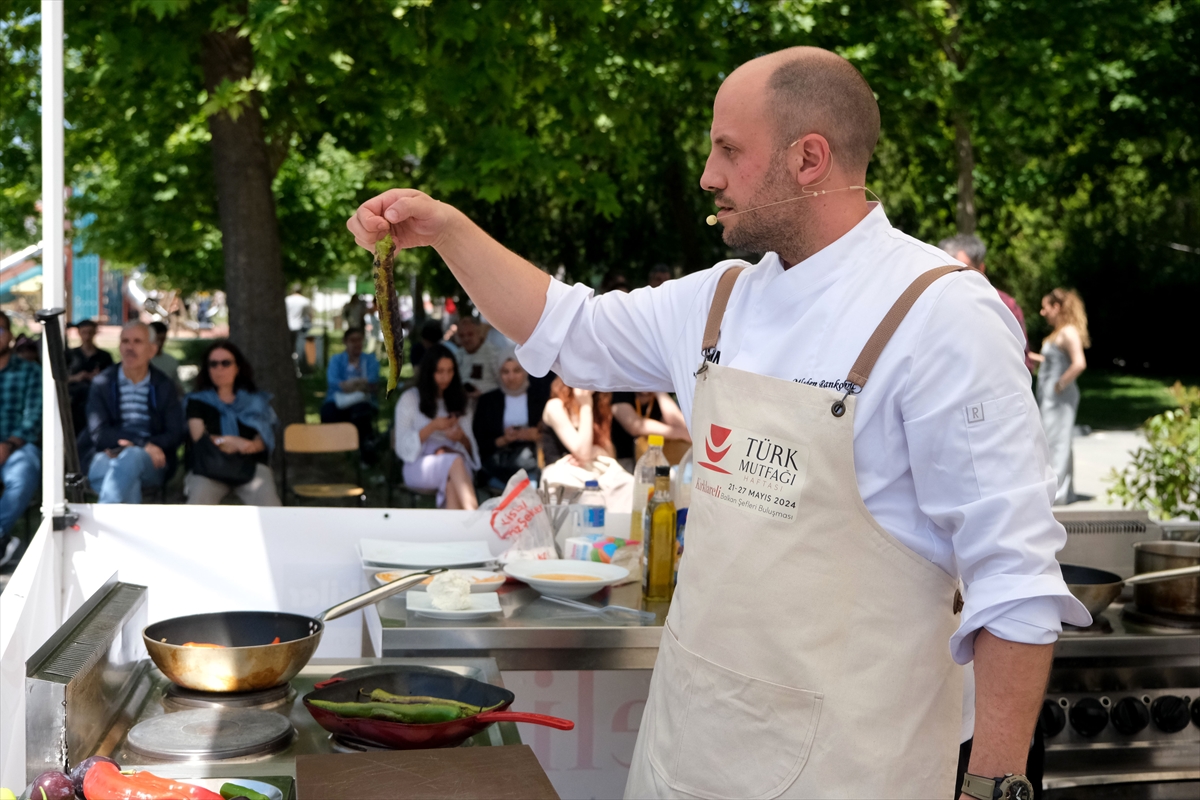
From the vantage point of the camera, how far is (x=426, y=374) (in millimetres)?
7723

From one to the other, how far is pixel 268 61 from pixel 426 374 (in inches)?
84.0

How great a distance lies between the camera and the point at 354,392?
406 inches

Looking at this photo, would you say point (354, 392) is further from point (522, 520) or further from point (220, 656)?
point (220, 656)

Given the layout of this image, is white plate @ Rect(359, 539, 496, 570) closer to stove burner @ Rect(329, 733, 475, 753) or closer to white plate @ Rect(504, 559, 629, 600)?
white plate @ Rect(504, 559, 629, 600)

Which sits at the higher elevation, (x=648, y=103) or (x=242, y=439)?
(x=648, y=103)

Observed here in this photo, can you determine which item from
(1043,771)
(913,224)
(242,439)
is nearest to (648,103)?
(242,439)

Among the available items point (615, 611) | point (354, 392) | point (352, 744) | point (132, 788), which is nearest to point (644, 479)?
point (615, 611)

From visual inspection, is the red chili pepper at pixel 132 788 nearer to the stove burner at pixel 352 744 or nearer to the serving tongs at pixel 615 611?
the stove burner at pixel 352 744

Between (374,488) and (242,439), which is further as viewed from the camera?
(374,488)

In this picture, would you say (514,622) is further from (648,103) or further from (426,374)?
(648,103)

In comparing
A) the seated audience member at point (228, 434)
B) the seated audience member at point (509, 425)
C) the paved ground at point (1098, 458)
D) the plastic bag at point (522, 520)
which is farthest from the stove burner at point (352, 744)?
the paved ground at point (1098, 458)

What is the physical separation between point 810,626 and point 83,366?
29.6 ft

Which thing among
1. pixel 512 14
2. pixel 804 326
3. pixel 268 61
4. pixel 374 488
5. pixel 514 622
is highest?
pixel 512 14

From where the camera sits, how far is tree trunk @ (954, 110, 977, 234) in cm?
1340
